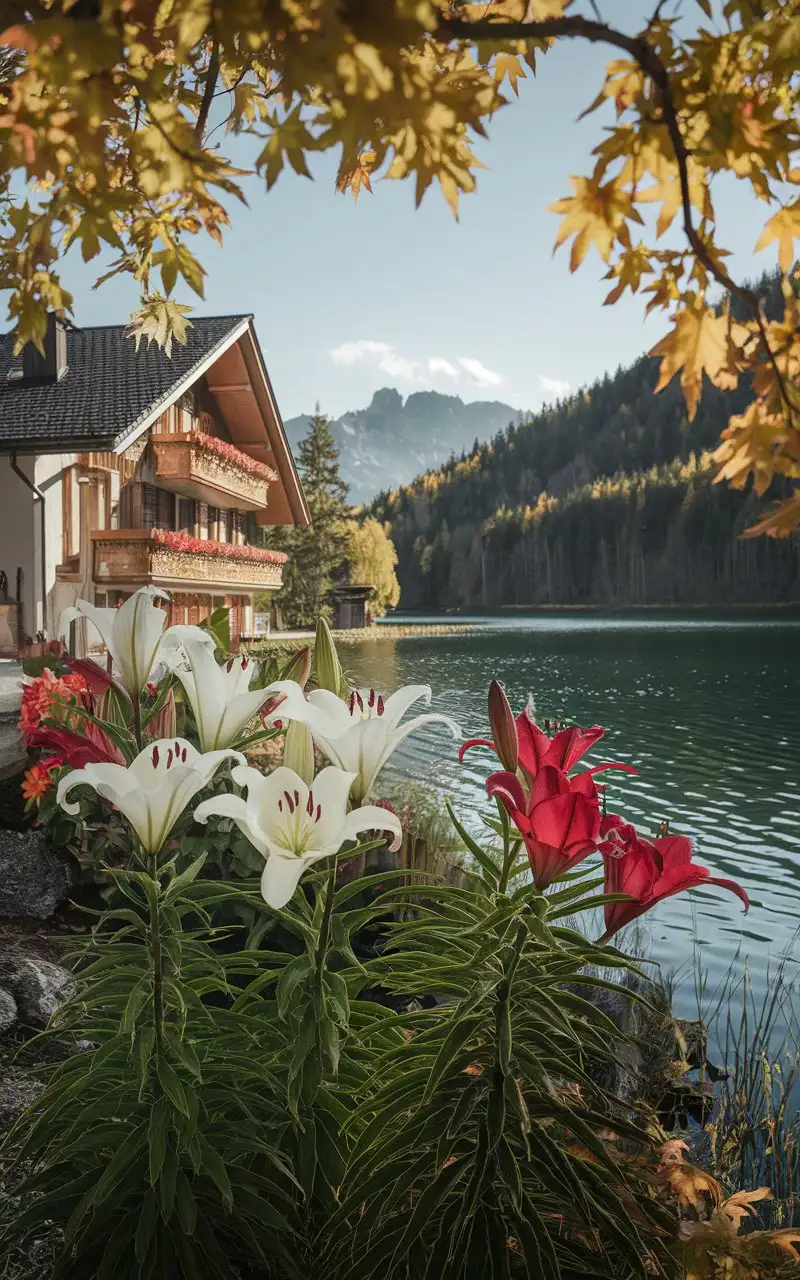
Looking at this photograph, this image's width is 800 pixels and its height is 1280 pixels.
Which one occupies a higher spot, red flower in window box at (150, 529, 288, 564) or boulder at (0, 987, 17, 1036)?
red flower in window box at (150, 529, 288, 564)

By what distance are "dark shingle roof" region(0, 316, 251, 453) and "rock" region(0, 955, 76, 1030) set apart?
1451 centimetres

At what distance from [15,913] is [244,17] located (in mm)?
5390

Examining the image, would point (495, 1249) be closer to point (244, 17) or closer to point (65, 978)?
point (244, 17)

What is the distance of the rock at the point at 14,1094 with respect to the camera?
3.28 m

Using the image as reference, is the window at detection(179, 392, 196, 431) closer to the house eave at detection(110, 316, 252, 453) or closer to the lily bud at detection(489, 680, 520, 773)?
the house eave at detection(110, 316, 252, 453)

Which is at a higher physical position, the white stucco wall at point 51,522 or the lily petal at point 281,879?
the white stucco wall at point 51,522

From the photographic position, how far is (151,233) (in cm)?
296

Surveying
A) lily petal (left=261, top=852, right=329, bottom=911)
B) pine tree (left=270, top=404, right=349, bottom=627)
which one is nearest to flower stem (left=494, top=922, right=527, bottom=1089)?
lily petal (left=261, top=852, right=329, bottom=911)

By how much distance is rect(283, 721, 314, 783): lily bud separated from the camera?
208cm

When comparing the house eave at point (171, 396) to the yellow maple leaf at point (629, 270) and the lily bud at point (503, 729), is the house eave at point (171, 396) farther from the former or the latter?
the lily bud at point (503, 729)

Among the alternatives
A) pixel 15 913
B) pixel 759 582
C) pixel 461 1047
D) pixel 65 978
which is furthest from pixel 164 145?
pixel 759 582

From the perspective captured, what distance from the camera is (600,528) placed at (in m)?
134

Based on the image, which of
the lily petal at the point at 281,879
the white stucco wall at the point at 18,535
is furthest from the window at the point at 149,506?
the lily petal at the point at 281,879

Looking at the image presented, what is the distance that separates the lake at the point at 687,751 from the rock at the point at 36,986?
203cm
